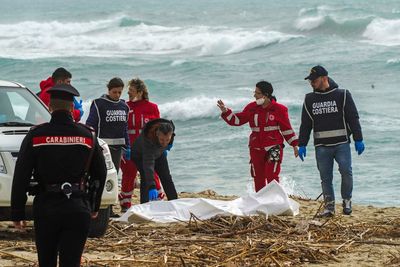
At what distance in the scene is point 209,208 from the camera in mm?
11203

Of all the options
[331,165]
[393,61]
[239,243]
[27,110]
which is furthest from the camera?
[393,61]

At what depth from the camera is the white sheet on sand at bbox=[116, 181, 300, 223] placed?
36.6ft

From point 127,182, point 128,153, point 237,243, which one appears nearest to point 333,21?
point 127,182

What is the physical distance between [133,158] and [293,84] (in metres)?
23.3

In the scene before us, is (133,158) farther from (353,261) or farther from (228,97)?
(228,97)

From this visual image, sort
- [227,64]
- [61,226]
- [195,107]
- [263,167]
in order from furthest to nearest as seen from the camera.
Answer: [227,64], [195,107], [263,167], [61,226]

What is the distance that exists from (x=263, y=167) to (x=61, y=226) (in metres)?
6.55

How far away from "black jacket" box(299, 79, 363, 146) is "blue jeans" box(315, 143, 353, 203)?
8 cm

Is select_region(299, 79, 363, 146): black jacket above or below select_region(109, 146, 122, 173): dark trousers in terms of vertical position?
above

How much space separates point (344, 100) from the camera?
39.0 ft

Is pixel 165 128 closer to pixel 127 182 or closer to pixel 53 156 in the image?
pixel 127 182

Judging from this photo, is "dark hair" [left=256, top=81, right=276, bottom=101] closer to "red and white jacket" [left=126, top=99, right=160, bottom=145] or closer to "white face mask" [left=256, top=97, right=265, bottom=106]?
"white face mask" [left=256, top=97, right=265, bottom=106]

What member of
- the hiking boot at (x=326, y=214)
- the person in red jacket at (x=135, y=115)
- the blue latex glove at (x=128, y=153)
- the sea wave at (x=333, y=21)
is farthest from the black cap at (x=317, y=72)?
the sea wave at (x=333, y=21)

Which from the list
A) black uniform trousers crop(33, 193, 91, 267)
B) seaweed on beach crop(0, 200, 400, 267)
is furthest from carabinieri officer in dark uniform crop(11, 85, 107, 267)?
seaweed on beach crop(0, 200, 400, 267)
